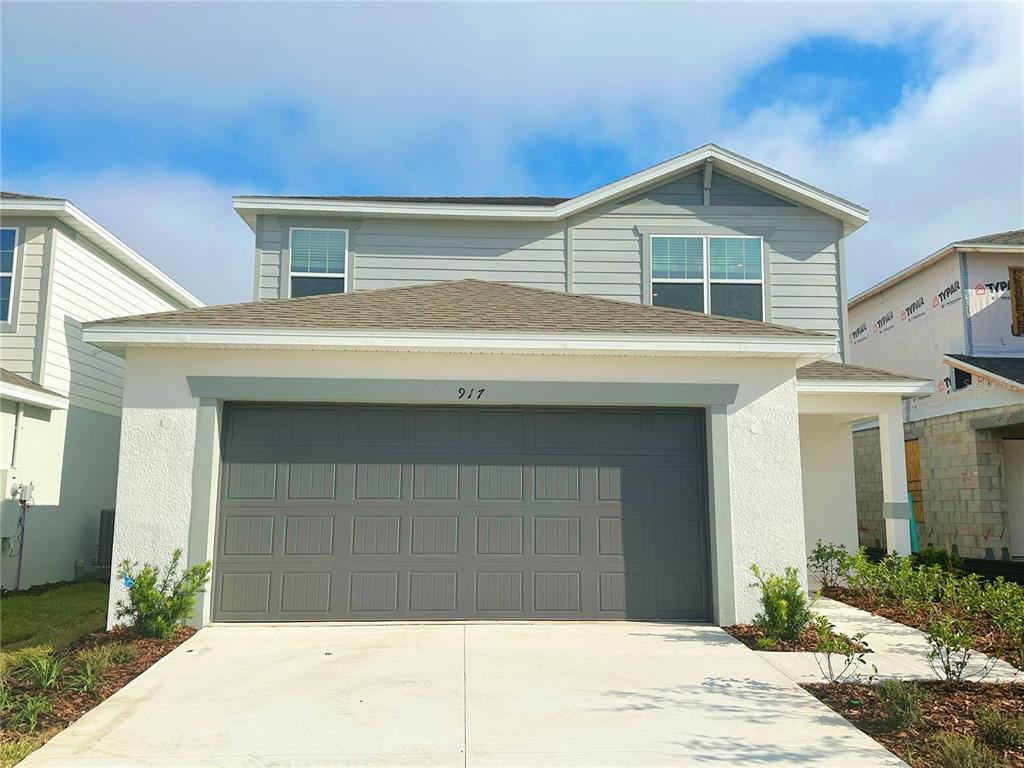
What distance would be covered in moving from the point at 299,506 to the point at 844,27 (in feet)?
30.8

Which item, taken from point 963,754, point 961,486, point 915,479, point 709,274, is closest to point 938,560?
point 961,486

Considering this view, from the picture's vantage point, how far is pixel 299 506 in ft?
29.2

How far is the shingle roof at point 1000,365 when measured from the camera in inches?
606

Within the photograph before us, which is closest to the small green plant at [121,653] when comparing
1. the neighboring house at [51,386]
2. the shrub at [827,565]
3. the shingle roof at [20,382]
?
the neighboring house at [51,386]

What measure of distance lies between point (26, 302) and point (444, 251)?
6820 millimetres

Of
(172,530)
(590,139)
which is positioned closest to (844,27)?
(590,139)

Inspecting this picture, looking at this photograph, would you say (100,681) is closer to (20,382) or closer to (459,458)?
(459,458)

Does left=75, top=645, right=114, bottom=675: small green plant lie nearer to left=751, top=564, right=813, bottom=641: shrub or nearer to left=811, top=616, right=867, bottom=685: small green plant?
left=811, top=616, right=867, bottom=685: small green plant

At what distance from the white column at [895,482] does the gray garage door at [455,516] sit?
4.07 meters

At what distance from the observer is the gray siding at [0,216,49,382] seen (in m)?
12.6

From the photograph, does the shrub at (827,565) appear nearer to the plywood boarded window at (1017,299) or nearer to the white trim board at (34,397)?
the plywood boarded window at (1017,299)

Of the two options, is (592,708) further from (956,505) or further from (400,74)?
(956,505)

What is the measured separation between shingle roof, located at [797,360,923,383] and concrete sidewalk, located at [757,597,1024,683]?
371 centimetres

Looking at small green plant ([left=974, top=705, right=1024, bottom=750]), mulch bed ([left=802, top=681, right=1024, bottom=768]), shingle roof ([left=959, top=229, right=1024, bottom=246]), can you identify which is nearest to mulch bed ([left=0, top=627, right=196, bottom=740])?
mulch bed ([left=802, top=681, right=1024, bottom=768])
